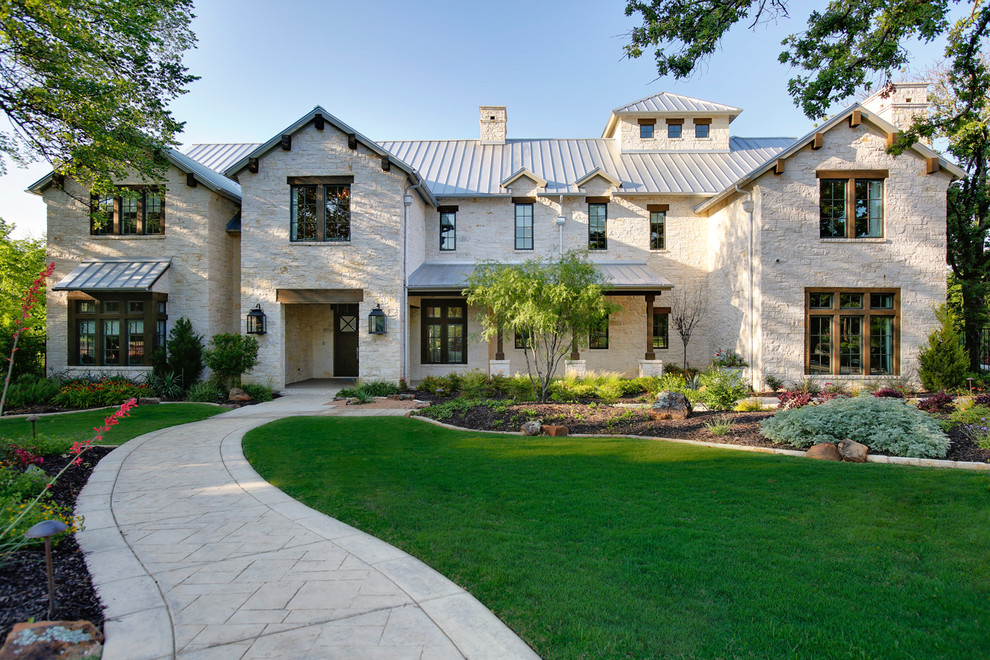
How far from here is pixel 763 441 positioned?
28.5 feet

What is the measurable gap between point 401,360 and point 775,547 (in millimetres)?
12779

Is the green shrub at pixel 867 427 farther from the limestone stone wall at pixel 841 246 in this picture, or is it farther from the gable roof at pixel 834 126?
the gable roof at pixel 834 126

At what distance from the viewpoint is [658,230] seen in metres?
18.7

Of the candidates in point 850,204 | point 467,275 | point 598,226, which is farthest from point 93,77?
point 850,204

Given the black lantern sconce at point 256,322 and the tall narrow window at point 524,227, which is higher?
the tall narrow window at point 524,227

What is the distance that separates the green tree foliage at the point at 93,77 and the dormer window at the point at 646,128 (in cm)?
1613

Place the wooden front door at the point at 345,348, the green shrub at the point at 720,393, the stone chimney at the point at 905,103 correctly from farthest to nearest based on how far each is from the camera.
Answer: the wooden front door at the point at 345,348, the stone chimney at the point at 905,103, the green shrub at the point at 720,393

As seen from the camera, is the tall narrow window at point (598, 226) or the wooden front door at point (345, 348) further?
the wooden front door at point (345, 348)

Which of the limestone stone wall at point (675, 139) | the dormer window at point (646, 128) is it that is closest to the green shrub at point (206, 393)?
the limestone stone wall at point (675, 139)

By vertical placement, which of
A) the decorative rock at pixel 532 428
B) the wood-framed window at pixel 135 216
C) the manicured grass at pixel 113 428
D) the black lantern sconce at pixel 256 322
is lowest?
the manicured grass at pixel 113 428

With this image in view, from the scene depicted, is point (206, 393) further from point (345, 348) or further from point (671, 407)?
point (671, 407)

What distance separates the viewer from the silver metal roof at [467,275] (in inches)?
642

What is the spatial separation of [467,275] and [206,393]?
8.47 metres

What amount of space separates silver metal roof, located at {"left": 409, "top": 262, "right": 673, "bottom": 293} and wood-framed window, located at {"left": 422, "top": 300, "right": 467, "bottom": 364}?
1220 mm
